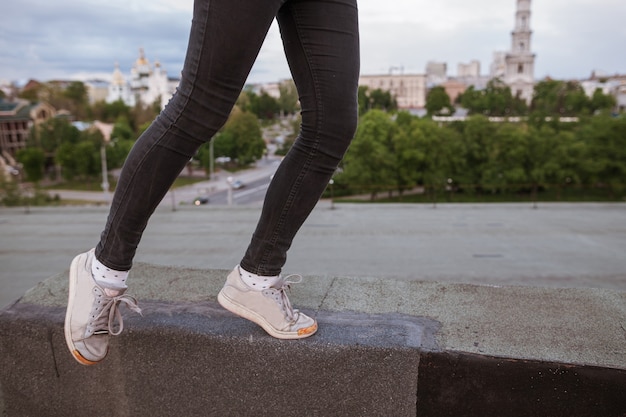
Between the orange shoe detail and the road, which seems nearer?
the orange shoe detail

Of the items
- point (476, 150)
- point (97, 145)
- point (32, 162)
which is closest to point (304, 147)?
point (476, 150)

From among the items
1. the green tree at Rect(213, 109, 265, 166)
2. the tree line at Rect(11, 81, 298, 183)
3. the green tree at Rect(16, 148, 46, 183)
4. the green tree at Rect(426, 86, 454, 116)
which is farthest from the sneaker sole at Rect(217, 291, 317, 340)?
the green tree at Rect(426, 86, 454, 116)

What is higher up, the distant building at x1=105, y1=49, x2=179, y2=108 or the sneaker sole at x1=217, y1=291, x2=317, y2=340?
the distant building at x1=105, y1=49, x2=179, y2=108

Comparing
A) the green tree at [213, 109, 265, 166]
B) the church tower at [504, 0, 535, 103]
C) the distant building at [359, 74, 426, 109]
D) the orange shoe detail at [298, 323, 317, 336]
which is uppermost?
the church tower at [504, 0, 535, 103]

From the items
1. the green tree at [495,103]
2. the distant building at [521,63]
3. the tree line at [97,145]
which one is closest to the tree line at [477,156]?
the tree line at [97,145]

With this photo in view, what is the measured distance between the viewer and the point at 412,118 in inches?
1308

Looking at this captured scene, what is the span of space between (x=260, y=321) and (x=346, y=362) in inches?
9.9

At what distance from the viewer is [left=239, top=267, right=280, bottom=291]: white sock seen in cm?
135

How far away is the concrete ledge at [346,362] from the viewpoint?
1.19m

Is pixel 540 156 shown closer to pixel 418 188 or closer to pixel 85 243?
pixel 418 188

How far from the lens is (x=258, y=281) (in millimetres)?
1354

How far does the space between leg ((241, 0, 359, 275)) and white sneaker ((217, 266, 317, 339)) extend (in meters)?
0.05

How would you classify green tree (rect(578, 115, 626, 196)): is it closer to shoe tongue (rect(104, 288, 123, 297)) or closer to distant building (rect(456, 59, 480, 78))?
shoe tongue (rect(104, 288, 123, 297))

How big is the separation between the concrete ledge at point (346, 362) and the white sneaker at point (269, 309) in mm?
29
